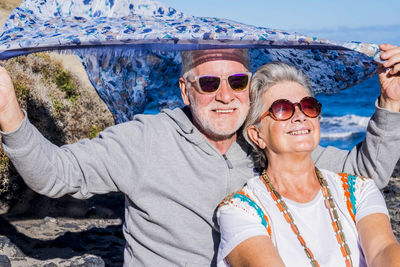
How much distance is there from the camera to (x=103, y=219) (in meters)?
7.35

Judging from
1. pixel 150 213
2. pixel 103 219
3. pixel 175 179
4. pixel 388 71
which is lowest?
pixel 103 219

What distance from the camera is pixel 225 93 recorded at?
3498 mm

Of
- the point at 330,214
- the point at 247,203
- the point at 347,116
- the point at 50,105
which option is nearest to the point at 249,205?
the point at 247,203

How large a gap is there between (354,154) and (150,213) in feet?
5.60

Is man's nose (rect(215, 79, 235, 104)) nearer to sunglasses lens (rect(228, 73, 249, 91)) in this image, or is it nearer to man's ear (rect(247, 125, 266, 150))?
sunglasses lens (rect(228, 73, 249, 91))

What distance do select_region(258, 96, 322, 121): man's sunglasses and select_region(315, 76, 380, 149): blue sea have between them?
23539 mm

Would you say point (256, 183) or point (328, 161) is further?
point (328, 161)

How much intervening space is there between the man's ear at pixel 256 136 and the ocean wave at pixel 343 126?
25882 millimetres

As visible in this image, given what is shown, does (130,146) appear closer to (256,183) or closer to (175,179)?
(175,179)

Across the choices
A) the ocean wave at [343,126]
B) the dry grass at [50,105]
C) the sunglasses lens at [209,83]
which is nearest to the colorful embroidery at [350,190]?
the sunglasses lens at [209,83]

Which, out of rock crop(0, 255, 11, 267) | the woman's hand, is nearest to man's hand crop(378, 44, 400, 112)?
the woman's hand

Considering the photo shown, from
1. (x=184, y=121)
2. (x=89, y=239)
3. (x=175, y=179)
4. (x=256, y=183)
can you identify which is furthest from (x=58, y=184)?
(x=89, y=239)

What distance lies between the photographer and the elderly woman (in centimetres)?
290

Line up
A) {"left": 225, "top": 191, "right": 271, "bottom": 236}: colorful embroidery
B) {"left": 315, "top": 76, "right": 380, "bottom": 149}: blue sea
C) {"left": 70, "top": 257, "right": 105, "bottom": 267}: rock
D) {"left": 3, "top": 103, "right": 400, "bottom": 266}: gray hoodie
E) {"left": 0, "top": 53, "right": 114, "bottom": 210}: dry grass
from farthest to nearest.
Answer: {"left": 315, "top": 76, "right": 380, "bottom": 149}: blue sea < {"left": 0, "top": 53, "right": 114, "bottom": 210}: dry grass < {"left": 70, "top": 257, "right": 105, "bottom": 267}: rock < {"left": 3, "top": 103, "right": 400, "bottom": 266}: gray hoodie < {"left": 225, "top": 191, "right": 271, "bottom": 236}: colorful embroidery
